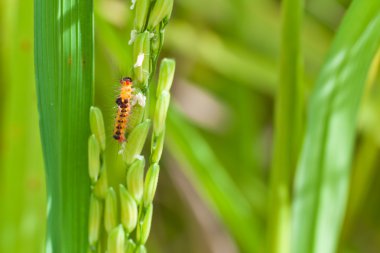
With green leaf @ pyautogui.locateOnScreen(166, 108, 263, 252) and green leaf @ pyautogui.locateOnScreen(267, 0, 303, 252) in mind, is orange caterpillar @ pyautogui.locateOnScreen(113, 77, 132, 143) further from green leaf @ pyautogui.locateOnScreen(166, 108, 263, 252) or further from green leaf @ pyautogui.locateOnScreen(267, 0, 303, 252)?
green leaf @ pyautogui.locateOnScreen(166, 108, 263, 252)

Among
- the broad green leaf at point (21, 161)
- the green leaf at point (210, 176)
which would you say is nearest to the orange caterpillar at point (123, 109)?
the broad green leaf at point (21, 161)

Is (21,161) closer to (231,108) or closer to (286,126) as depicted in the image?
(286,126)

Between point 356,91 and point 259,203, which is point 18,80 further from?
point 259,203

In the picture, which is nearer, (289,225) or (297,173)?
(297,173)

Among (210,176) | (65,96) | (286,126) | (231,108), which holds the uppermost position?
(65,96)

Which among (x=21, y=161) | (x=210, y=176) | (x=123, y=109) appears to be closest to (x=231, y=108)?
(x=210, y=176)

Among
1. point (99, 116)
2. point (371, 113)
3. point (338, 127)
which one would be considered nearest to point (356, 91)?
point (338, 127)
